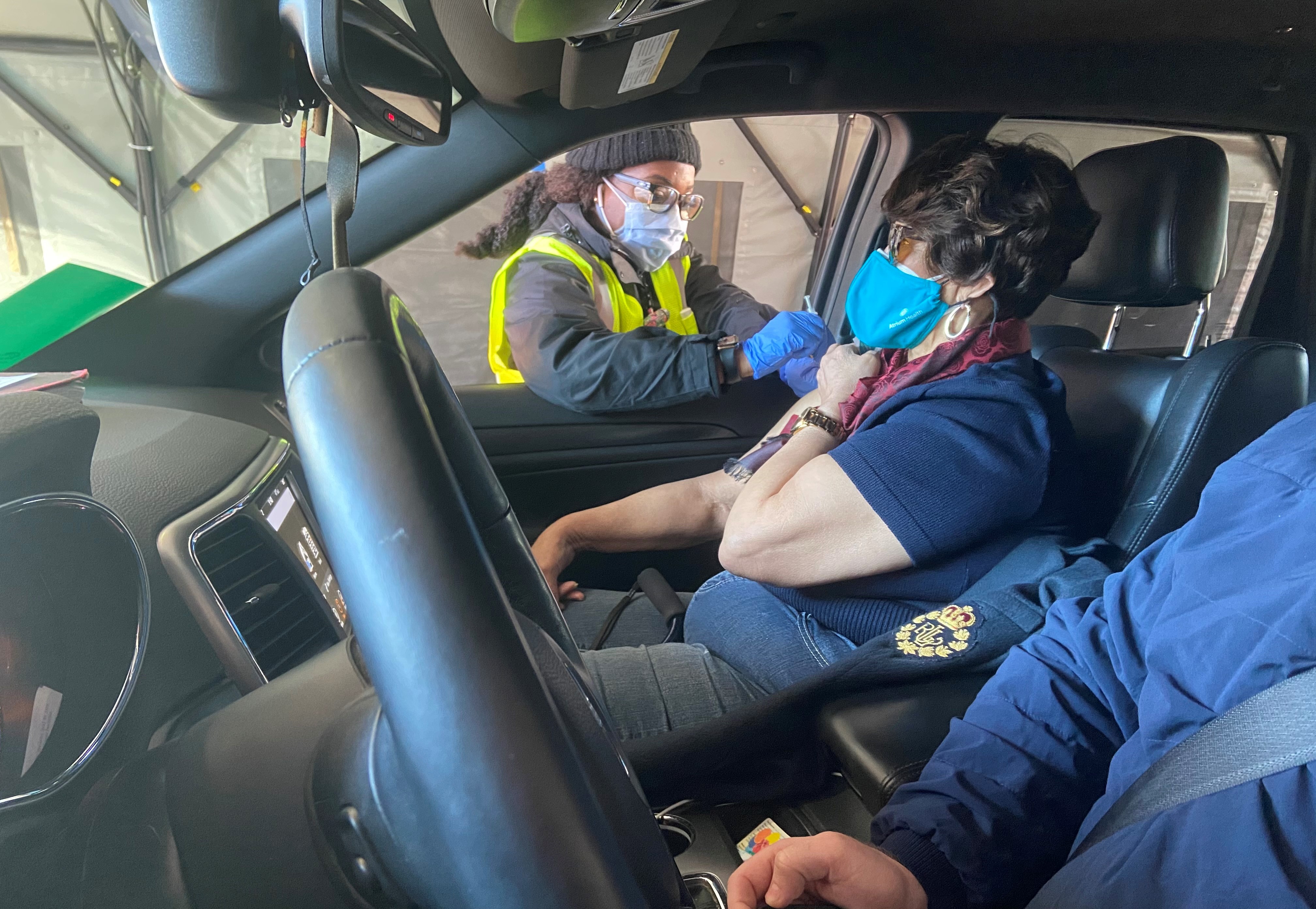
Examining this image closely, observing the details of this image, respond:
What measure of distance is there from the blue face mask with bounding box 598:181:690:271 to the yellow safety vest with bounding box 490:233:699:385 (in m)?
0.08

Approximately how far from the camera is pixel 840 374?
1446 millimetres

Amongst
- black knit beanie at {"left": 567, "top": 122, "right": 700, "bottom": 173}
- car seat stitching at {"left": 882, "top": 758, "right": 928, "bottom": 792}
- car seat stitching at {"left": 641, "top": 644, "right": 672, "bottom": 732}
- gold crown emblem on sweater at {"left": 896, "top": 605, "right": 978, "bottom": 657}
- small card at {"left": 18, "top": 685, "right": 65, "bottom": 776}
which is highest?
black knit beanie at {"left": 567, "top": 122, "right": 700, "bottom": 173}

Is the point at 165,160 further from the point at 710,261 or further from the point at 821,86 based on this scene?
the point at 710,261

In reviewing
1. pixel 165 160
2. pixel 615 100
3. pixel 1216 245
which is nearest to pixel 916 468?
pixel 615 100

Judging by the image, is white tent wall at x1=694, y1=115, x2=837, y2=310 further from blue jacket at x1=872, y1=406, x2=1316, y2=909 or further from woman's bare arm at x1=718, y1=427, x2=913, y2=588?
blue jacket at x1=872, y1=406, x2=1316, y2=909

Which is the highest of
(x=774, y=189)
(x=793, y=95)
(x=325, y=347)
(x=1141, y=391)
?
(x=793, y=95)

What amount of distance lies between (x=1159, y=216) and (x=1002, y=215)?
48 cm

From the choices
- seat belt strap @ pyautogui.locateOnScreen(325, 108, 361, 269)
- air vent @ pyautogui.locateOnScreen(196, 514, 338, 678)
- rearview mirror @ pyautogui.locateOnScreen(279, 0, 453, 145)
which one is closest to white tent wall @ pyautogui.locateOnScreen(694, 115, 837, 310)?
rearview mirror @ pyautogui.locateOnScreen(279, 0, 453, 145)

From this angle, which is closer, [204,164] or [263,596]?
[263,596]

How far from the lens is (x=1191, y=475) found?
46.6 inches

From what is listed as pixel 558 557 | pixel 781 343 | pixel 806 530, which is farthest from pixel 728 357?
pixel 806 530

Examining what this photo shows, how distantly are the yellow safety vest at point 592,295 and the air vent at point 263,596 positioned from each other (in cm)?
110

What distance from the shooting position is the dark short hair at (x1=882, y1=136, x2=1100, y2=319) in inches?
49.1

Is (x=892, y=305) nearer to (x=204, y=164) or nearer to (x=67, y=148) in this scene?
(x=204, y=164)
